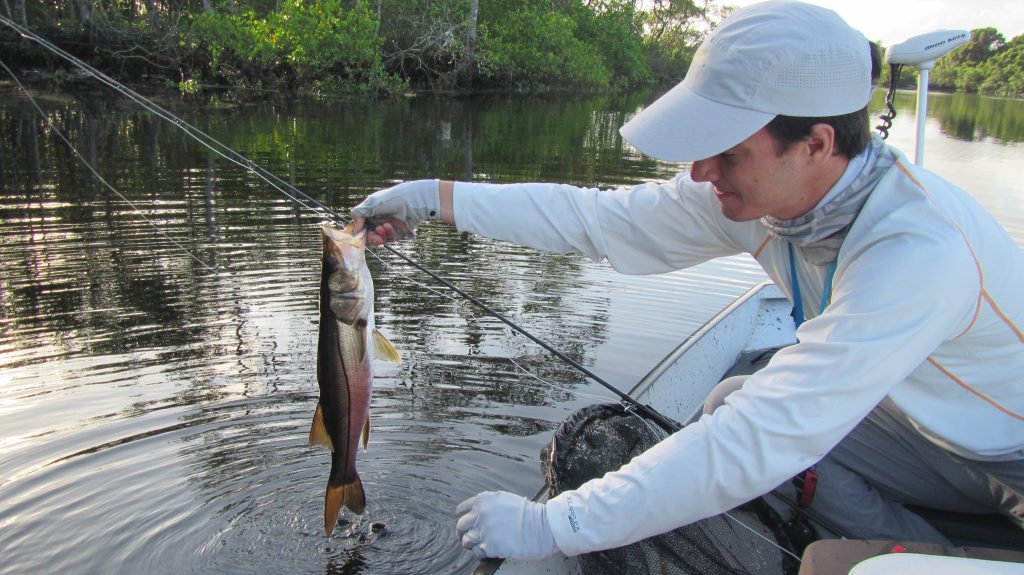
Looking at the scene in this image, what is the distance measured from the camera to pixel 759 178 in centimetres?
220

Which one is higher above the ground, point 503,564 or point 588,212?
point 588,212

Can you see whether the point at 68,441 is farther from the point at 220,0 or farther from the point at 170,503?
the point at 220,0

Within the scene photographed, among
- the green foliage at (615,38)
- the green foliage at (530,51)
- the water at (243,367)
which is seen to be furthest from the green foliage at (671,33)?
the water at (243,367)

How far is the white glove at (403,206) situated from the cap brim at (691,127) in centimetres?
105

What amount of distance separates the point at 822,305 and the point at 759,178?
0.59 m

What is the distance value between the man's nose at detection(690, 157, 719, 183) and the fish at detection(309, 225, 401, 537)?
127 centimetres

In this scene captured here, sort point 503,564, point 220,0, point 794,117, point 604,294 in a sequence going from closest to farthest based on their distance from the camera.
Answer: point 794,117 < point 503,564 < point 604,294 < point 220,0

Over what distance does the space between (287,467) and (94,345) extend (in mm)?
2432

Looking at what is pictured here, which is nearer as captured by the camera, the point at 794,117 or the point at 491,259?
the point at 794,117

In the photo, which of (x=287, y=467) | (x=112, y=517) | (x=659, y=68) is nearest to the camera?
(x=112, y=517)

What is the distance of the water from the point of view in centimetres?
386

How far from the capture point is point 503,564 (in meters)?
2.30

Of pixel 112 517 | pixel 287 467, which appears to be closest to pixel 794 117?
pixel 287 467

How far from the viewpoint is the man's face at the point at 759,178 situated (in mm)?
2156
